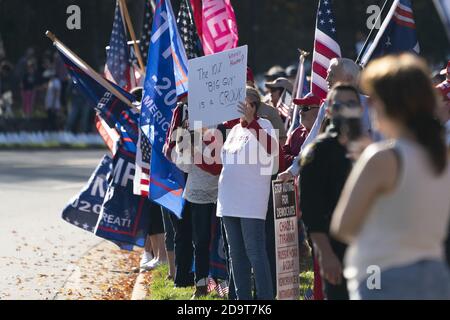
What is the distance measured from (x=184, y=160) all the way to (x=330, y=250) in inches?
125

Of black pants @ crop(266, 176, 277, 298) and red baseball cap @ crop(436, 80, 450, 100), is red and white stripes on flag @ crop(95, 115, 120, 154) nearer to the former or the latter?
black pants @ crop(266, 176, 277, 298)

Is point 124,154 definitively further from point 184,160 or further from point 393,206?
point 393,206

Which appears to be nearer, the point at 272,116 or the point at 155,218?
the point at 272,116

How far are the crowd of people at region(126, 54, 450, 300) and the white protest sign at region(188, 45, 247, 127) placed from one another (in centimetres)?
15

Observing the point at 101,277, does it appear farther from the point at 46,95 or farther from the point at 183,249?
the point at 46,95

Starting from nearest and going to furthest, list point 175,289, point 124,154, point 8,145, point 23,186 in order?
point 175,289 < point 124,154 < point 23,186 < point 8,145

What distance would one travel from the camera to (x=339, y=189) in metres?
6.47

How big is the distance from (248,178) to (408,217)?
12.5ft

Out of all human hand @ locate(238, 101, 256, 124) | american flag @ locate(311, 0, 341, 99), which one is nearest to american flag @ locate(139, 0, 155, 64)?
american flag @ locate(311, 0, 341, 99)

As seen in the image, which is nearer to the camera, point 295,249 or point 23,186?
point 295,249

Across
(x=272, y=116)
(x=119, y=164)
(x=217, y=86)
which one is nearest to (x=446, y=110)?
(x=272, y=116)

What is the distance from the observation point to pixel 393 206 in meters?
4.61

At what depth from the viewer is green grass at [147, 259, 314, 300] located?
9.45 m

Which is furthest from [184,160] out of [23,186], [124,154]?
[23,186]
